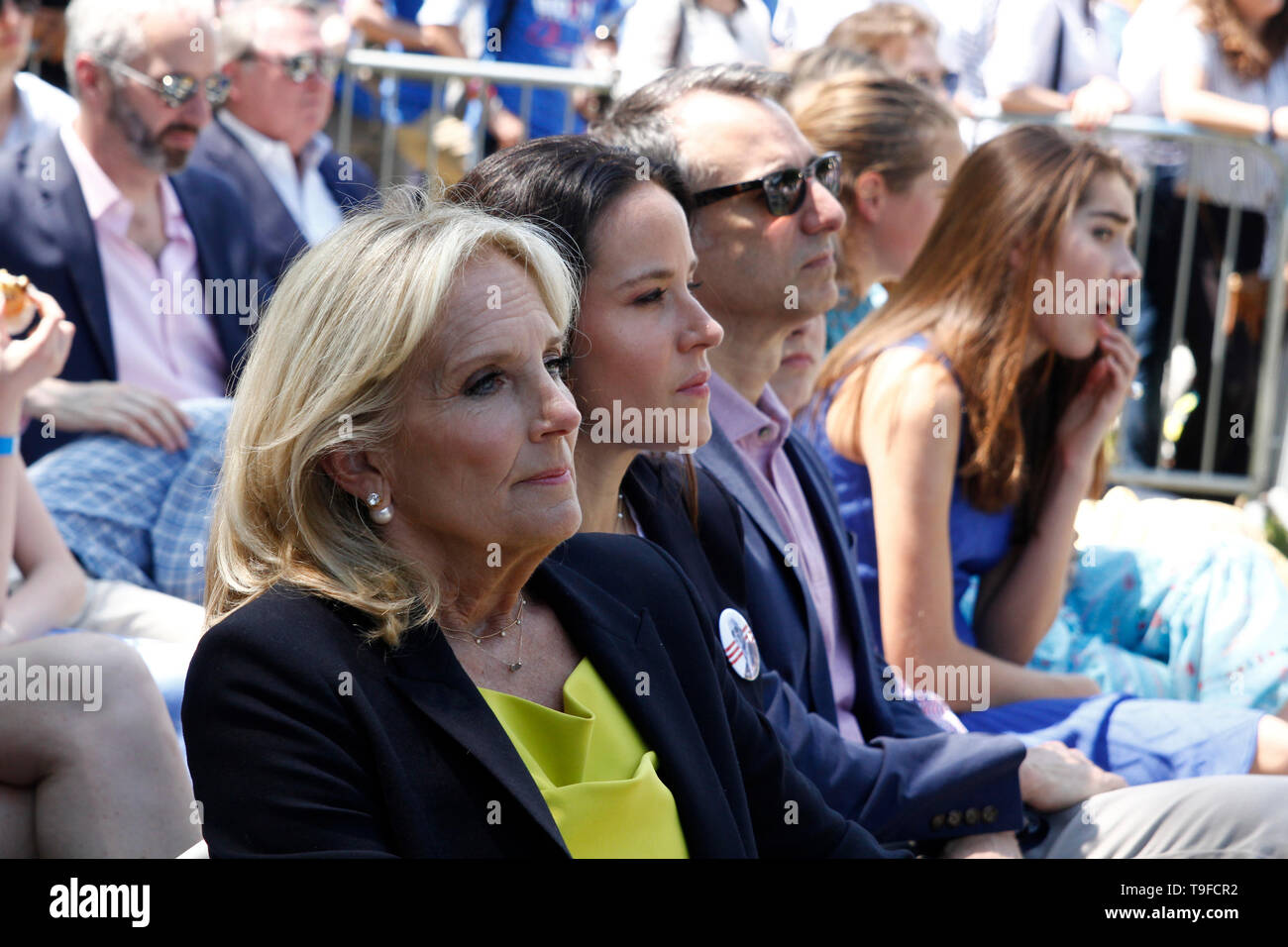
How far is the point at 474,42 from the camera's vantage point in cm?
639

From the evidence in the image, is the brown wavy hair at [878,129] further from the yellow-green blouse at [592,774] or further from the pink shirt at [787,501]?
the yellow-green blouse at [592,774]

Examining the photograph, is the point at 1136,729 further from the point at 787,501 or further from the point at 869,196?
the point at 869,196

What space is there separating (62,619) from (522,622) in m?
1.61

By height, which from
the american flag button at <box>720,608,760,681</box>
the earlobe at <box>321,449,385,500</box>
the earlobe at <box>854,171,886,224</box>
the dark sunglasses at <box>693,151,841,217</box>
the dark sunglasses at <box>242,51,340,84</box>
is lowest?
the american flag button at <box>720,608,760,681</box>

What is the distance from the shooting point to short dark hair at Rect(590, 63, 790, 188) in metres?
3.16

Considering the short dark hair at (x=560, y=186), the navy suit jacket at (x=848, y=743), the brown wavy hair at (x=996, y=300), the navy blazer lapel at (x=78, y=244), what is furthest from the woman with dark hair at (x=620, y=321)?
the navy blazer lapel at (x=78, y=244)

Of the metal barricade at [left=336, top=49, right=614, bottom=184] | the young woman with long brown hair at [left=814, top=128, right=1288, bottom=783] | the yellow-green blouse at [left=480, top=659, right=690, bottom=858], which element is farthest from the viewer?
the metal barricade at [left=336, top=49, right=614, bottom=184]

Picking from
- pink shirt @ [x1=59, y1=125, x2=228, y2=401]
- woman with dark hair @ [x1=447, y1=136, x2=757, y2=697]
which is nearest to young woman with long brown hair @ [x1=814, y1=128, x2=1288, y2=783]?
woman with dark hair @ [x1=447, y1=136, x2=757, y2=697]

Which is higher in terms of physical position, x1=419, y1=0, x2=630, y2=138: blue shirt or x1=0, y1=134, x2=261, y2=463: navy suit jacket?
x1=419, y1=0, x2=630, y2=138: blue shirt

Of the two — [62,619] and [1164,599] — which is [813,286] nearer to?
[1164,599]

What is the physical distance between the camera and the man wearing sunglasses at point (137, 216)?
4.22 meters

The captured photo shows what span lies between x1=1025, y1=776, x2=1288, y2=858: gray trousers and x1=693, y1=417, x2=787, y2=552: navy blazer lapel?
82 centimetres

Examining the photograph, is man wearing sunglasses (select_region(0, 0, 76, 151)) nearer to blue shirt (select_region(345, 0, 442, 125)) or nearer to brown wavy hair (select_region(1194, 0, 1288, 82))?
blue shirt (select_region(345, 0, 442, 125))
